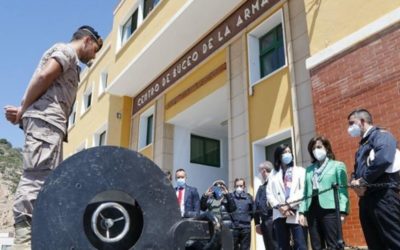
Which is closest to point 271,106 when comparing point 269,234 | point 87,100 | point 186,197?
point 186,197

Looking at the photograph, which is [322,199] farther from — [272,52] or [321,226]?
[272,52]

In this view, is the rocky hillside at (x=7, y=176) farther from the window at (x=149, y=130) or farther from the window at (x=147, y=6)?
the window at (x=147, y=6)

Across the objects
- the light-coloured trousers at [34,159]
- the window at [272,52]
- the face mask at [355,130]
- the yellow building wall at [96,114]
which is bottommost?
the light-coloured trousers at [34,159]

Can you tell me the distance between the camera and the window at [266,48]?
980cm

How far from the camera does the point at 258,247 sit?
8.71m

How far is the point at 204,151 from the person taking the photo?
49.5 ft

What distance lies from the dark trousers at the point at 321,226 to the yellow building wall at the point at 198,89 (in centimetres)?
675

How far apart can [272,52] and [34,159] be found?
27.5 ft

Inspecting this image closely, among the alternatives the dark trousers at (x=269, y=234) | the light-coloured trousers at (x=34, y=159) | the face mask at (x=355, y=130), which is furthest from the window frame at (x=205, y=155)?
the light-coloured trousers at (x=34, y=159)

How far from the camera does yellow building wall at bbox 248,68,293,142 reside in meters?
8.84

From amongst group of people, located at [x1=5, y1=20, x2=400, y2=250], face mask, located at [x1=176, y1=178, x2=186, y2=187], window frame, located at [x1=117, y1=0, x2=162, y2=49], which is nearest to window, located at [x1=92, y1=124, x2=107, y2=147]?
window frame, located at [x1=117, y1=0, x2=162, y2=49]

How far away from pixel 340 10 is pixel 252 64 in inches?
126

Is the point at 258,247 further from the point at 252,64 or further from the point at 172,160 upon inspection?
the point at 172,160

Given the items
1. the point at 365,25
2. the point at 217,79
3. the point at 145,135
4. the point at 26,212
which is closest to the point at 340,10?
the point at 365,25
